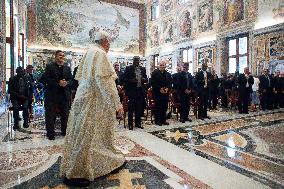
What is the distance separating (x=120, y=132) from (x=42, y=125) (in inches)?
98.5

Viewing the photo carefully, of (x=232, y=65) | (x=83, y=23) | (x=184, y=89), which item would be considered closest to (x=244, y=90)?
(x=184, y=89)

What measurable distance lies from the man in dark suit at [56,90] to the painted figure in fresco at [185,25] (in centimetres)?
1417

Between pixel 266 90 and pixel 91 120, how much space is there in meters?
9.05

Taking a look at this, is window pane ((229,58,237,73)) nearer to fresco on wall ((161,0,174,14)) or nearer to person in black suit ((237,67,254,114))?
person in black suit ((237,67,254,114))

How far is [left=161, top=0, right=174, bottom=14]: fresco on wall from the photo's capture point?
20.3m

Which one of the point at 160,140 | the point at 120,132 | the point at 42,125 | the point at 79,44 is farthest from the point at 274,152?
the point at 79,44

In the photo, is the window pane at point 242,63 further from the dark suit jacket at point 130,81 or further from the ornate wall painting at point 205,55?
the dark suit jacket at point 130,81

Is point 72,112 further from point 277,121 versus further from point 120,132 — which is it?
point 277,121

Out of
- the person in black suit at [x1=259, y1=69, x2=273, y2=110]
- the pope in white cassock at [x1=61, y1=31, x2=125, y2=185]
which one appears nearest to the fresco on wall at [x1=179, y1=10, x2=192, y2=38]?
the person in black suit at [x1=259, y1=69, x2=273, y2=110]

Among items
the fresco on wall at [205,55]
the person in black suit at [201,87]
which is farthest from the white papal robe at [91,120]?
the fresco on wall at [205,55]

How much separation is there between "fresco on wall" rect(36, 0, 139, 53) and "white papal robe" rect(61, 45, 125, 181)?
19.0 meters

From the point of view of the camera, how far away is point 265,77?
999 centimetres

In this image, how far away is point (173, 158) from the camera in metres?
4.03

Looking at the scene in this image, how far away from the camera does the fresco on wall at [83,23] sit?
67.1 ft
